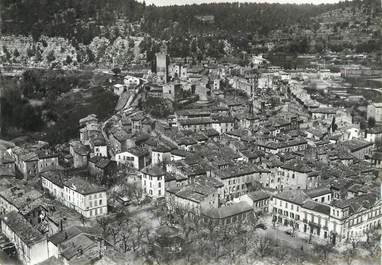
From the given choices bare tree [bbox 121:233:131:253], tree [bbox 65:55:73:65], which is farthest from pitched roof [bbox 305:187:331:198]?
tree [bbox 65:55:73:65]

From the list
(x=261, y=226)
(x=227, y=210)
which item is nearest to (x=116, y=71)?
(x=227, y=210)

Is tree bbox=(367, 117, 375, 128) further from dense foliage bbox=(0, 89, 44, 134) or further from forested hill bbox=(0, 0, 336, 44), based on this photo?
forested hill bbox=(0, 0, 336, 44)

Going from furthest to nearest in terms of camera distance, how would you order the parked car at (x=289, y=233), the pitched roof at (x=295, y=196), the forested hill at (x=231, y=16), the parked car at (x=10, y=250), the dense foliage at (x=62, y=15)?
the forested hill at (x=231, y=16), the dense foliage at (x=62, y=15), the pitched roof at (x=295, y=196), the parked car at (x=289, y=233), the parked car at (x=10, y=250)

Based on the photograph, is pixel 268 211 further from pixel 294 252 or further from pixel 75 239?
pixel 75 239

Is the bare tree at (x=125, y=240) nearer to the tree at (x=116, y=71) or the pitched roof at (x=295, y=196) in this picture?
the pitched roof at (x=295, y=196)

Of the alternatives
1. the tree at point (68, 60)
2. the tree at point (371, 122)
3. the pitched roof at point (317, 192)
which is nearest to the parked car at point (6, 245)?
the pitched roof at point (317, 192)

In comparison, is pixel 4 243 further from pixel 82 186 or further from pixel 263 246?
pixel 263 246
